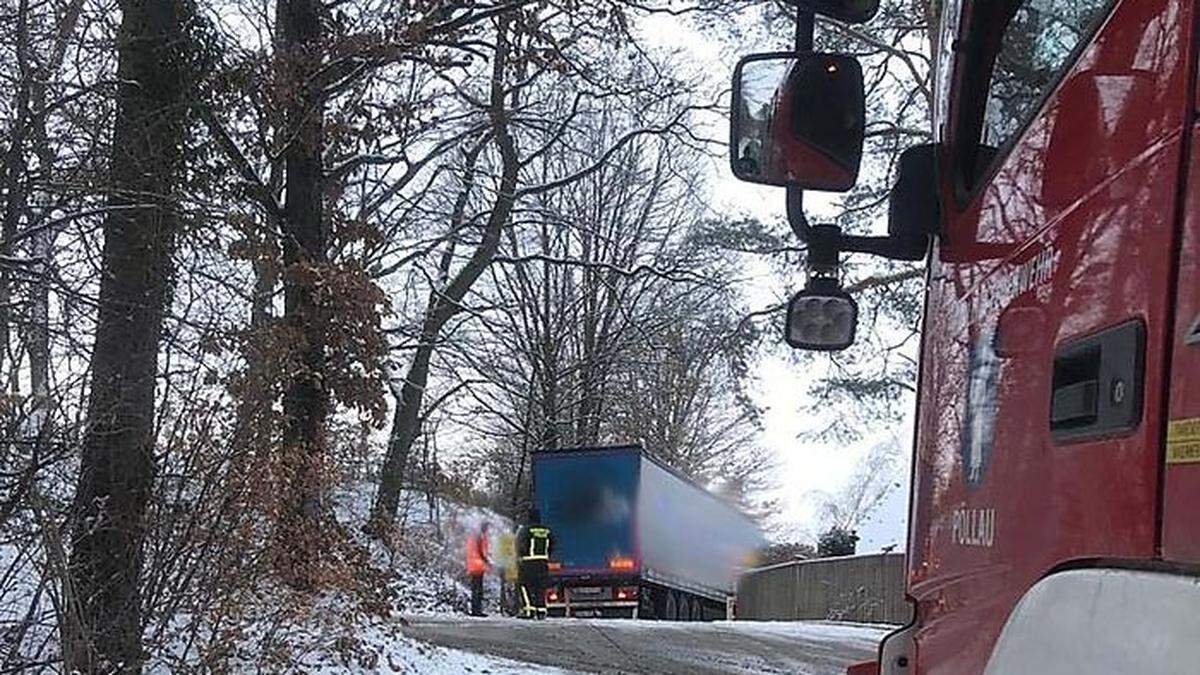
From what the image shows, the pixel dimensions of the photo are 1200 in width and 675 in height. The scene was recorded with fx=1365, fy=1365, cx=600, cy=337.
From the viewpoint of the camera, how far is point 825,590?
88.0 feet

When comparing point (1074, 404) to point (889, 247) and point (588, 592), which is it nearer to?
point (889, 247)

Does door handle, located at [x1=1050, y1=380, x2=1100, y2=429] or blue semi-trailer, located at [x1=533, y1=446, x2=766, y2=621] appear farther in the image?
blue semi-trailer, located at [x1=533, y1=446, x2=766, y2=621]

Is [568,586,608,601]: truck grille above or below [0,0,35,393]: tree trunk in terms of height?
below

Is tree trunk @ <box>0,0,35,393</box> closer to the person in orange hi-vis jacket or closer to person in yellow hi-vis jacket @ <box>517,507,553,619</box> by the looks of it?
the person in orange hi-vis jacket

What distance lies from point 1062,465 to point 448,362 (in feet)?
70.3

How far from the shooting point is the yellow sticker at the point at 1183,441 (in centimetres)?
169

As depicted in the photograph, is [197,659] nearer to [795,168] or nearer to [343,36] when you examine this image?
[343,36]

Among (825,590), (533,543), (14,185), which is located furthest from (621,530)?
(14,185)

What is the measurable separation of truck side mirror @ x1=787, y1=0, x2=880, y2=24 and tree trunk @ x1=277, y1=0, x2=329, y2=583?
556cm

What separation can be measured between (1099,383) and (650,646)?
11983 mm

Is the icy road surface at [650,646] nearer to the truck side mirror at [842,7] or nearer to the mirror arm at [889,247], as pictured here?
the mirror arm at [889,247]

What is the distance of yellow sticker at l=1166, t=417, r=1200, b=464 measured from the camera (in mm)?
1694

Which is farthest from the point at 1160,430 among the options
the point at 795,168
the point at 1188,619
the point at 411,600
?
the point at 411,600

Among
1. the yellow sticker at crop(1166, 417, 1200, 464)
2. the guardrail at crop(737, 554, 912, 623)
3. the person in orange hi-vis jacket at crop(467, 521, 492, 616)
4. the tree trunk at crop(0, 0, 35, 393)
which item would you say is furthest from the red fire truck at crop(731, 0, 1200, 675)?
the person in orange hi-vis jacket at crop(467, 521, 492, 616)
